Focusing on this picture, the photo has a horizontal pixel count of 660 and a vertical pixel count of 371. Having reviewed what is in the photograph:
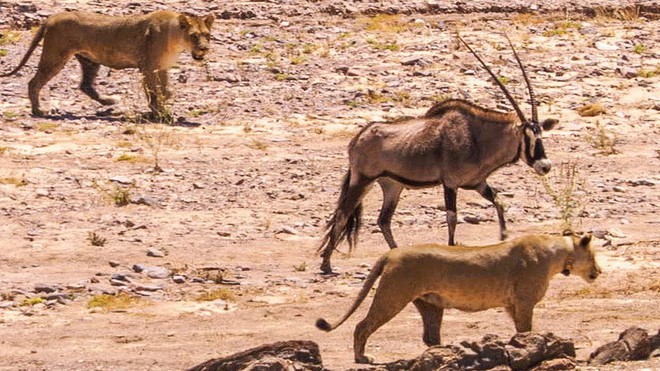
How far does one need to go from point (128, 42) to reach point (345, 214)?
8459mm

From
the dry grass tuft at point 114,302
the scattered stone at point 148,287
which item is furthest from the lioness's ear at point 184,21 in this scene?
the dry grass tuft at point 114,302

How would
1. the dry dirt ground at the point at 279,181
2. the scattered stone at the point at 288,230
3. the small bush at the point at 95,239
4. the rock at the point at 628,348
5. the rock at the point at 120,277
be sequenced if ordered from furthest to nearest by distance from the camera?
the scattered stone at the point at 288,230
the small bush at the point at 95,239
the rock at the point at 120,277
the dry dirt ground at the point at 279,181
the rock at the point at 628,348

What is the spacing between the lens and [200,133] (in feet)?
88.3

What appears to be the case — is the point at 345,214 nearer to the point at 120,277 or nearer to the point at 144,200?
the point at 120,277

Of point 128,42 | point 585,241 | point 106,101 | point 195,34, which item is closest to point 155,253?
point 585,241

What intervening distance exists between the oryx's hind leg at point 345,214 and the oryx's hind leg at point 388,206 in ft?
0.92

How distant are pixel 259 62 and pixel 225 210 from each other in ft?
26.0

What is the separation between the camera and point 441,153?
796 inches

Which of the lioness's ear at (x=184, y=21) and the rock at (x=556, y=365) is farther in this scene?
the lioness's ear at (x=184, y=21)

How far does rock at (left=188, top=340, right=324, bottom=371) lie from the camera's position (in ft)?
47.6

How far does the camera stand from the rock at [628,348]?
15.3 m

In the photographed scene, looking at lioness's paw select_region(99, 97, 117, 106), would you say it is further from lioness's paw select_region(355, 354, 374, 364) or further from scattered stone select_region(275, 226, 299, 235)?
lioness's paw select_region(355, 354, 374, 364)

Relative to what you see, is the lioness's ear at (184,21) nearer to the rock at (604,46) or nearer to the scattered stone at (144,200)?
the scattered stone at (144,200)

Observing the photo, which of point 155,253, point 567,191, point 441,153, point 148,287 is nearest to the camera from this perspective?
point 148,287
